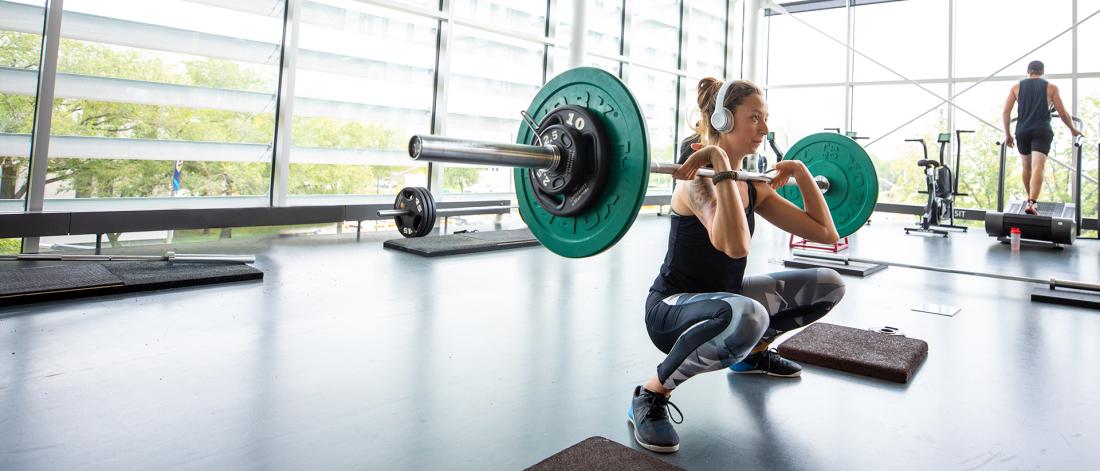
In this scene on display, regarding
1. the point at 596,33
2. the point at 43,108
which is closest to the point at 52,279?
the point at 43,108

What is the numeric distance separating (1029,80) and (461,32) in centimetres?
473

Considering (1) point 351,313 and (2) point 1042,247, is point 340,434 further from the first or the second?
(2) point 1042,247

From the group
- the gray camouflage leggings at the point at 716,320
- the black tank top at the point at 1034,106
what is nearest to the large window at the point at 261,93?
the gray camouflage leggings at the point at 716,320

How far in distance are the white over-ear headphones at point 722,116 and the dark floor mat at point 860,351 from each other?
0.85 meters

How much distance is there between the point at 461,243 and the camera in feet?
13.8

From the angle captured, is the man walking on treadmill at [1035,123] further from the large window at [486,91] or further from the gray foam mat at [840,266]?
the large window at [486,91]

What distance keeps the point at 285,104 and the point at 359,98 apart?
643mm

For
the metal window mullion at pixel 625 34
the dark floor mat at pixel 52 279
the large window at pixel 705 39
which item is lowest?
the dark floor mat at pixel 52 279

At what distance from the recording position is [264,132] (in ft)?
14.3

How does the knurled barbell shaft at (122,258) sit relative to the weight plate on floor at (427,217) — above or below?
below

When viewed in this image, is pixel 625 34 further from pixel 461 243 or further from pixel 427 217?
pixel 427 217

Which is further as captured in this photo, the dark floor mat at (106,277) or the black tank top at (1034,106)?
the black tank top at (1034,106)

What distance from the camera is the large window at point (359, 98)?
458 cm

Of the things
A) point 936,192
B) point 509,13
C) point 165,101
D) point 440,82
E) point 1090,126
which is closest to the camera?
point 165,101
